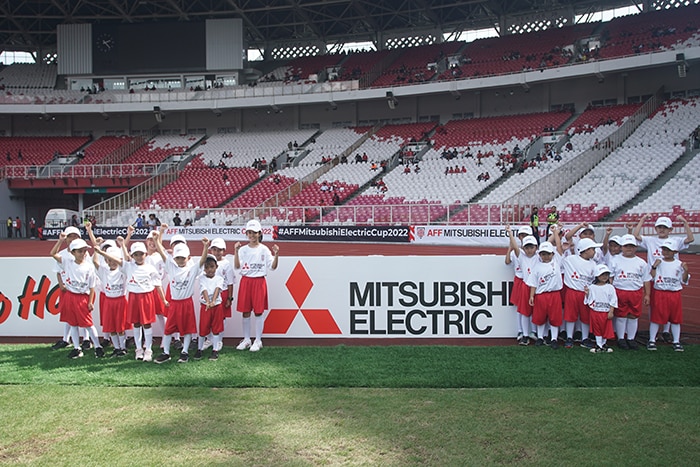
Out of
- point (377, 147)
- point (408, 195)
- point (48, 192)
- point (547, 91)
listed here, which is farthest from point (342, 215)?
point (48, 192)

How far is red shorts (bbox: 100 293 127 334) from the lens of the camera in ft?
26.8

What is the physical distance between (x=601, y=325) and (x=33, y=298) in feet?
28.3

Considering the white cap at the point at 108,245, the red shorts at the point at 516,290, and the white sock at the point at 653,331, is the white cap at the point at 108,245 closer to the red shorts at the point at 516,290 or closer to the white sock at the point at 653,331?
the red shorts at the point at 516,290

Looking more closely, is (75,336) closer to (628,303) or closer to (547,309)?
(547,309)

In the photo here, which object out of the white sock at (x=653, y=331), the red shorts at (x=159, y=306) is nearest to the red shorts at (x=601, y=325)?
the white sock at (x=653, y=331)

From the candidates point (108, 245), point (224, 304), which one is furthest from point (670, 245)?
point (108, 245)

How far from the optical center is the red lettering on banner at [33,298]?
941 cm

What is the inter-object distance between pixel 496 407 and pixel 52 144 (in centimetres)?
4909

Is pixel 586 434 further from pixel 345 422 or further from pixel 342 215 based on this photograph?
pixel 342 215

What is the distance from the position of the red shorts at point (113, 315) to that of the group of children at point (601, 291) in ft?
18.3

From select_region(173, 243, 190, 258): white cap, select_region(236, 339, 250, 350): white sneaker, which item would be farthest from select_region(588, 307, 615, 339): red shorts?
select_region(173, 243, 190, 258): white cap

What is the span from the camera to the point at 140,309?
26.5 ft

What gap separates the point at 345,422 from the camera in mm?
5590

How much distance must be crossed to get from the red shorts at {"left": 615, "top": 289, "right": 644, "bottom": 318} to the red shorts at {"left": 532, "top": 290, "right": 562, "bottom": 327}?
0.82m
